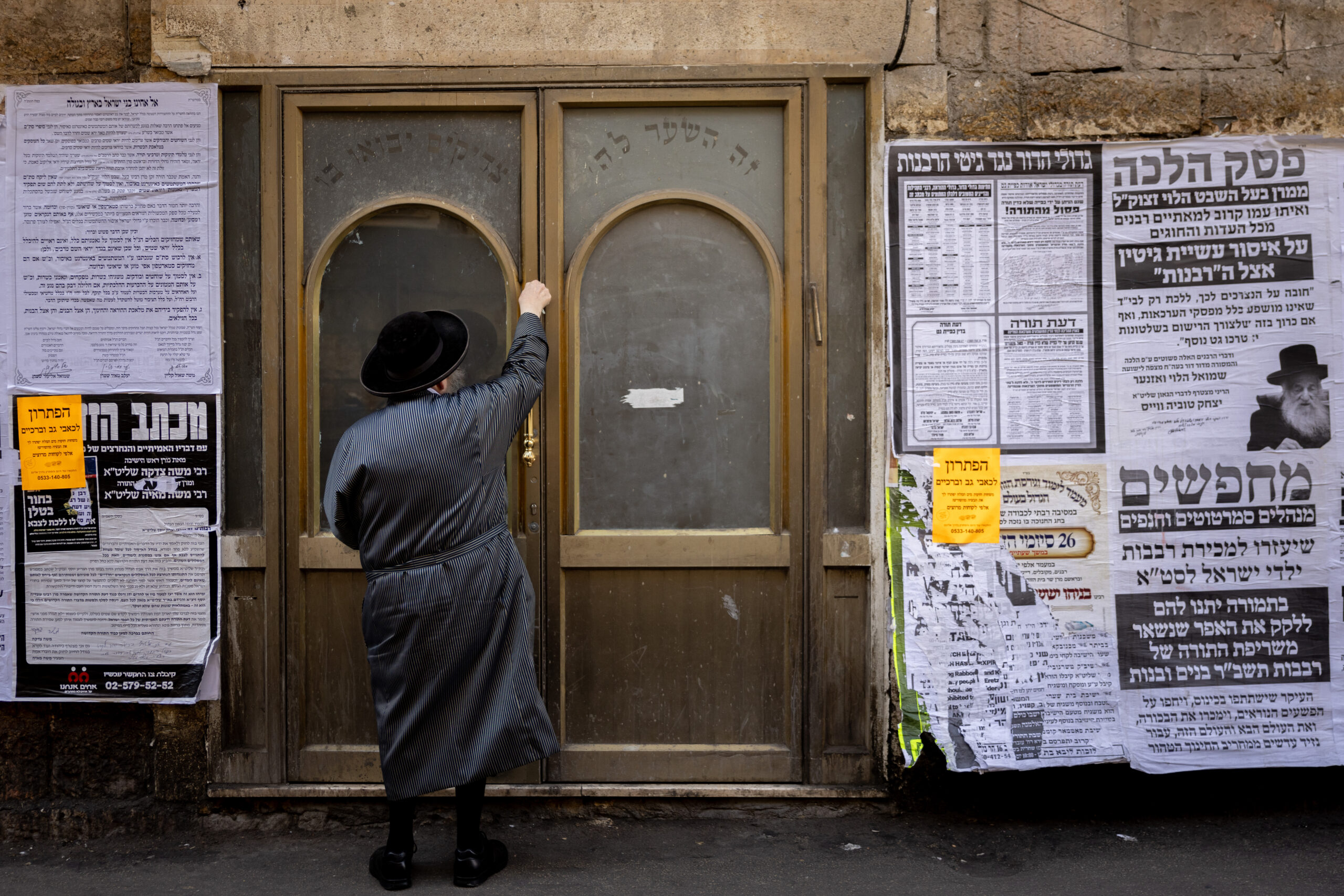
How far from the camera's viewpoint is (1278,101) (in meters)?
3.71

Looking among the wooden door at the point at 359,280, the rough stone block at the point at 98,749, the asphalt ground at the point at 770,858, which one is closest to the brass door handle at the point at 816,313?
the wooden door at the point at 359,280

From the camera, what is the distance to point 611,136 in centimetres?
378

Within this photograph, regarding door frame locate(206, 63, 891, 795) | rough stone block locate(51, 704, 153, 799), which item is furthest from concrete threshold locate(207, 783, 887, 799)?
rough stone block locate(51, 704, 153, 799)

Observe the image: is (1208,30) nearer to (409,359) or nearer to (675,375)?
(675,375)

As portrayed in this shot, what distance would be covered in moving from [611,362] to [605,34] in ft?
4.14

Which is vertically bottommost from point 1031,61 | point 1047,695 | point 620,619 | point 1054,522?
point 1047,695

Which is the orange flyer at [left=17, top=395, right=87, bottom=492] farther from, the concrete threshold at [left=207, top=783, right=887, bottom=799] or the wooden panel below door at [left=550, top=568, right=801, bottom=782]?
the wooden panel below door at [left=550, top=568, right=801, bottom=782]

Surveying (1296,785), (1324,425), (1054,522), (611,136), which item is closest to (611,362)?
(611,136)

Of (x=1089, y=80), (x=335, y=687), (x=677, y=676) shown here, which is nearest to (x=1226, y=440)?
(x=1089, y=80)

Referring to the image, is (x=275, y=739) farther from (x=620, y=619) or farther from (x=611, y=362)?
(x=611, y=362)

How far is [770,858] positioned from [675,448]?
1559 mm

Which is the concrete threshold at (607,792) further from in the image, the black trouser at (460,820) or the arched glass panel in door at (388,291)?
the arched glass panel in door at (388,291)

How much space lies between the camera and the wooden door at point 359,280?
375 centimetres

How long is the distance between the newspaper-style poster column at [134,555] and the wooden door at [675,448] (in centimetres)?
136
